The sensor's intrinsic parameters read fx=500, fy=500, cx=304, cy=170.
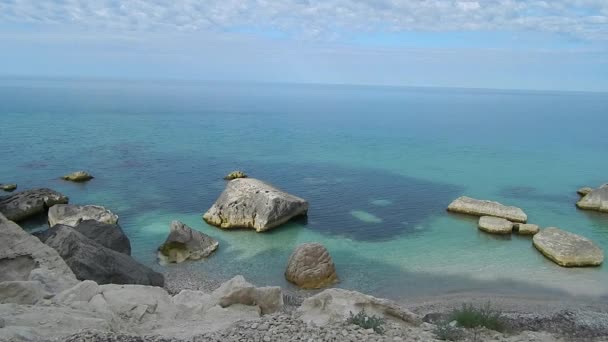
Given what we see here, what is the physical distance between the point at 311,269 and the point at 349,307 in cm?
971

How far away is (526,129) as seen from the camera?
10281cm

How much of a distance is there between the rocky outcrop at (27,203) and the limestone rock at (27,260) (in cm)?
1355

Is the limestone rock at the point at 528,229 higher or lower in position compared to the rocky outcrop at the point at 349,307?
lower

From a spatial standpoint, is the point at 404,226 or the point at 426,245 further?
the point at 404,226

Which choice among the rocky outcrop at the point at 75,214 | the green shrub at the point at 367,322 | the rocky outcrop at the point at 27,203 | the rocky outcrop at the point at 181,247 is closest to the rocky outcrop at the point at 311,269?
the rocky outcrop at the point at 181,247

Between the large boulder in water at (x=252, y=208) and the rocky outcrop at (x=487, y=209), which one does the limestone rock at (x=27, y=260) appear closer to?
the large boulder in water at (x=252, y=208)

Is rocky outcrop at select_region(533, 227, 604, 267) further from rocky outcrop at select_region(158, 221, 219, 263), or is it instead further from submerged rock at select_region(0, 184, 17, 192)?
submerged rock at select_region(0, 184, 17, 192)

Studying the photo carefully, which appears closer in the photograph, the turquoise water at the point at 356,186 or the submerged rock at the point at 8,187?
the turquoise water at the point at 356,186

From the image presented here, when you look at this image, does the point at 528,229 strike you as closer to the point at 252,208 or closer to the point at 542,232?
the point at 542,232

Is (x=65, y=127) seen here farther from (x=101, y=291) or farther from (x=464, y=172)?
(x=101, y=291)

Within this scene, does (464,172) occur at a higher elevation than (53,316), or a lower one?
lower

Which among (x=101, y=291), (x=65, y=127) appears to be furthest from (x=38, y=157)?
(x=101, y=291)

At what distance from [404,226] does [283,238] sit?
866 cm

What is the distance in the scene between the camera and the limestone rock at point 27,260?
17.6 m
